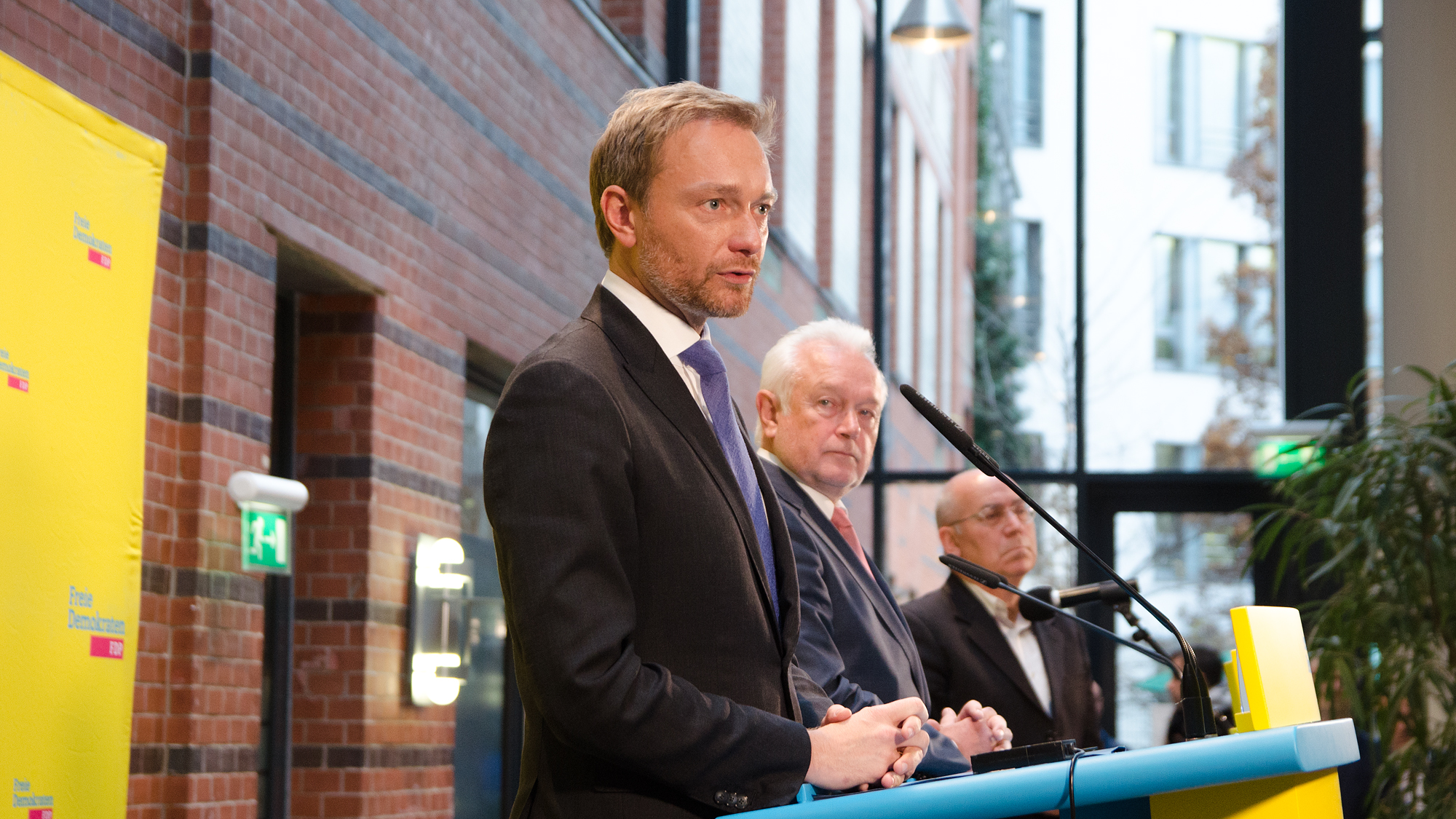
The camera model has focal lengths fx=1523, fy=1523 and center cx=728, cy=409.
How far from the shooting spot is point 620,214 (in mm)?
1908

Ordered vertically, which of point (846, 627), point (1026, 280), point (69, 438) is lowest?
point (846, 627)

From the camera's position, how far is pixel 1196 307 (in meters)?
9.42

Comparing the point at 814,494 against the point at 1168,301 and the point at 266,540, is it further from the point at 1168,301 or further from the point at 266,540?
the point at 1168,301

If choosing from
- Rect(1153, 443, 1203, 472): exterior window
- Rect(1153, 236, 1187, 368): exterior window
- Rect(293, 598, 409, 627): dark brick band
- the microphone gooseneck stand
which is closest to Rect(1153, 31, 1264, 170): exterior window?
Rect(1153, 236, 1187, 368): exterior window

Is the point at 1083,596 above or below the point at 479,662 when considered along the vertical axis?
above

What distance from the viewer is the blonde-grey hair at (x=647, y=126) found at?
187 cm

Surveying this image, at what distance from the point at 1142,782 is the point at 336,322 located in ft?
12.3

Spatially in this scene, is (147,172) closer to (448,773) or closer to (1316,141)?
(448,773)

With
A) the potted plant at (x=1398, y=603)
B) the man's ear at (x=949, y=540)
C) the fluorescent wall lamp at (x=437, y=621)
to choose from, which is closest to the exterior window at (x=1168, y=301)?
the potted plant at (x=1398, y=603)

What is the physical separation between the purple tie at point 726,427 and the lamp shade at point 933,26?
8266mm

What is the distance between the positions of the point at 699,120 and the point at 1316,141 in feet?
27.9

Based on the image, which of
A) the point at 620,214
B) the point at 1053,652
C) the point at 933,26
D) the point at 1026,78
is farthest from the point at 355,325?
the point at 1026,78

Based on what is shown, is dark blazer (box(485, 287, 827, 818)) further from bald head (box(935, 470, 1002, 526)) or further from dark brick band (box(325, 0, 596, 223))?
dark brick band (box(325, 0, 596, 223))

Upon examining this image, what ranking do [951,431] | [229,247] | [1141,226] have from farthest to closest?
[1141,226] → [229,247] → [951,431]
